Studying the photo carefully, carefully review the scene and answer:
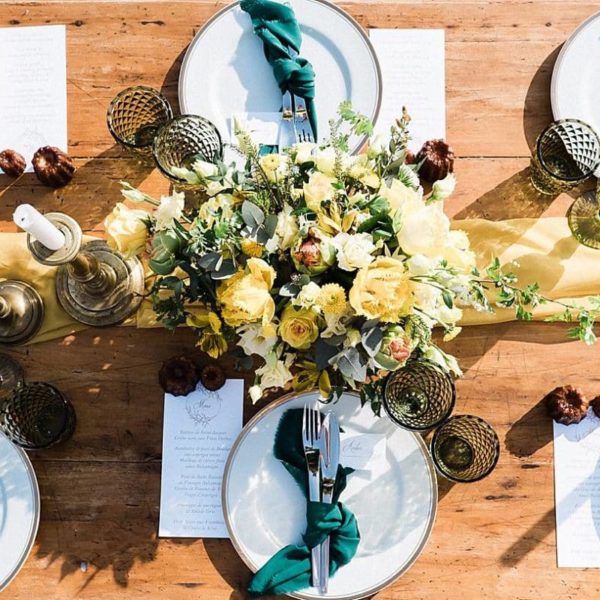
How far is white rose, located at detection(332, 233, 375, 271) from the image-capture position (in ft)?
2.10

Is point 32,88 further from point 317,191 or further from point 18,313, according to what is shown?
point 317,191

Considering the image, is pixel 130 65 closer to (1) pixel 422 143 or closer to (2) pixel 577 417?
(1) pixel 422 143

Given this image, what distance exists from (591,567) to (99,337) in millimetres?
922

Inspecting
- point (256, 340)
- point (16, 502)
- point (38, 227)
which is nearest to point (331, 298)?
point (256, 340)

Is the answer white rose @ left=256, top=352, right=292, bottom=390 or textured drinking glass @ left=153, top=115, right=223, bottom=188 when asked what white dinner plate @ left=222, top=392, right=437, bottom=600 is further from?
textured drinking glass @ left=153, top=115, right=223, bottom=188

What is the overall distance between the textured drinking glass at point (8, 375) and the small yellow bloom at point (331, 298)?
25.9 inches

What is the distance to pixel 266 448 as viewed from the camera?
1.03m

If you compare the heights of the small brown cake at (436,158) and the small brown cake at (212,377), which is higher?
the small brown cake at (436,158)

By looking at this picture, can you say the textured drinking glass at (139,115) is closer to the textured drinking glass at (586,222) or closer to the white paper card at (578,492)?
the textured drinking glass at (586,222)

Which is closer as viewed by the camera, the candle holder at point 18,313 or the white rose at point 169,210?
the white rose at point 169,210

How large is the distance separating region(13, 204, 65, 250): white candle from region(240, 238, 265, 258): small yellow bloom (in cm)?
26

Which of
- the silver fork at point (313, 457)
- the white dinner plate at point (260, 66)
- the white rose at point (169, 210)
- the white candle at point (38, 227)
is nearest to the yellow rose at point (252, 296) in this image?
the white rose at point (169, 210)

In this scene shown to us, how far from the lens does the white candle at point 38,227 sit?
0.73 metres

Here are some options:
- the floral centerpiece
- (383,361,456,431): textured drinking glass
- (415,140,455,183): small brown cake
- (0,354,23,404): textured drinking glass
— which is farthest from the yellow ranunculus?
(0,354,23,404): textured drinking glass
